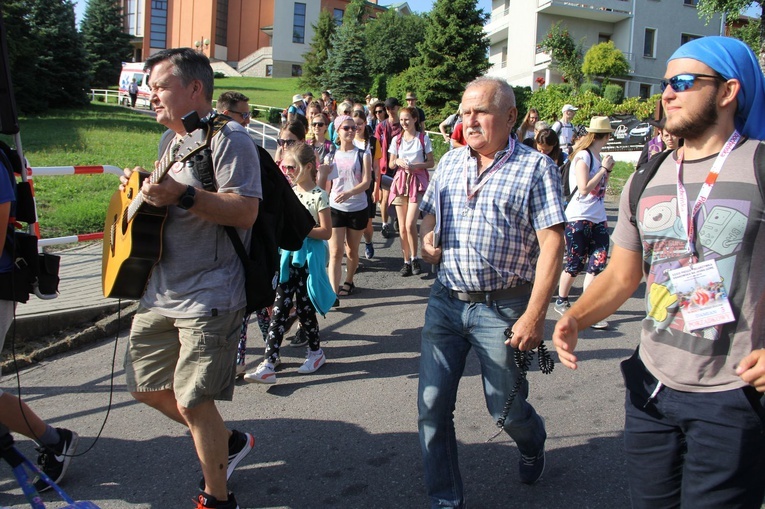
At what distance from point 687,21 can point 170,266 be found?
51188 millimetres

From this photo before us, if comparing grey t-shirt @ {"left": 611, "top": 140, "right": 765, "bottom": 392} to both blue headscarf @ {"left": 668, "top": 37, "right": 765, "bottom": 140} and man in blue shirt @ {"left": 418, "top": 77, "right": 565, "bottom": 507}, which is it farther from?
man in blue shirt @ {"left": 418, "top": 77, "right": 565, "bottom": 507}

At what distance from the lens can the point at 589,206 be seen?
640 cm

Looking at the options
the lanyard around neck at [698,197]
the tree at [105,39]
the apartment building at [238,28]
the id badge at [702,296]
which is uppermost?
the apartment building at [238,28]

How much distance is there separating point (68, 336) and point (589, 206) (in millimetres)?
4912

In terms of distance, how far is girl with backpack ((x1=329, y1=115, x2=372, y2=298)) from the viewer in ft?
23.7

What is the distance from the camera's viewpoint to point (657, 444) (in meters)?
2.25

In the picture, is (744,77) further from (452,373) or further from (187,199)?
(187,199)

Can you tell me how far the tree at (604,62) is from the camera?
3859 cm

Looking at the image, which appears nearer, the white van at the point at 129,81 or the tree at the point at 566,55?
the tree at the point at 566,55

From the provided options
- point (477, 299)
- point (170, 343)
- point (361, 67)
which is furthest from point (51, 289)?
point (361, 67)

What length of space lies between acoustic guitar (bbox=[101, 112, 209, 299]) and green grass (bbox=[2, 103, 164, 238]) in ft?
21.8

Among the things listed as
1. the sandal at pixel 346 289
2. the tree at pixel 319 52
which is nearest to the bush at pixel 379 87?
the tree at pixel 319 52

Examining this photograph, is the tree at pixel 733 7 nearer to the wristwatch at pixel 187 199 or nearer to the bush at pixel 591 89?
the bush at pixel 591 89

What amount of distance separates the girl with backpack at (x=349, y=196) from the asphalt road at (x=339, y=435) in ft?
4.90
